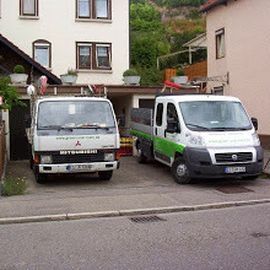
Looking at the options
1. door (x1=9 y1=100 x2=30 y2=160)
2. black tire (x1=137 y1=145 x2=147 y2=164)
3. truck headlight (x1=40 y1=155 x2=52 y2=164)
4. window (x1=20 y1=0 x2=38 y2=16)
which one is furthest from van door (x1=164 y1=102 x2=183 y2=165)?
window (x1=20 y1=0 x2=38 y2=16)

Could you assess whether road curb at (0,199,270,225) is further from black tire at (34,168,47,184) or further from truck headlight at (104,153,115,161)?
black tire at (34,168,47,184)

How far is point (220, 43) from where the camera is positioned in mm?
26672

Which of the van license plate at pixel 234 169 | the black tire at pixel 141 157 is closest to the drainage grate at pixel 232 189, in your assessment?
the van license plate at pixel 234 169

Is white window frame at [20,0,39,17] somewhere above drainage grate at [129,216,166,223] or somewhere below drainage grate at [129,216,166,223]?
above

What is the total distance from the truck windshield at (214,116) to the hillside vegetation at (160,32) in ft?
64.9

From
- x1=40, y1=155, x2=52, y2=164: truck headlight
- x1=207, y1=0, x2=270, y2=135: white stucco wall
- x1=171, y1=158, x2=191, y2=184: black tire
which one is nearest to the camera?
x1=40, y1=155, x2=52, y2=164: truck headlight

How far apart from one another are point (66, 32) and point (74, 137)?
17.3 metres

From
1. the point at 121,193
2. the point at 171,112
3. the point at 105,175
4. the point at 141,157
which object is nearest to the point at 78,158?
the point at 105,175

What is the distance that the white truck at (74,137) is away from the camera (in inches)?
520

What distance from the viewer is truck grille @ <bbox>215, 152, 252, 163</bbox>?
13062 mm

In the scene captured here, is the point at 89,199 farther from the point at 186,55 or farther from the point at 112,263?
the point at 186,55

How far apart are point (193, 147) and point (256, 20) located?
1101 centimetres

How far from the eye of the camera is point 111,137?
44.9 feet

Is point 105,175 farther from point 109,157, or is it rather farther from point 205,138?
point 205,138
